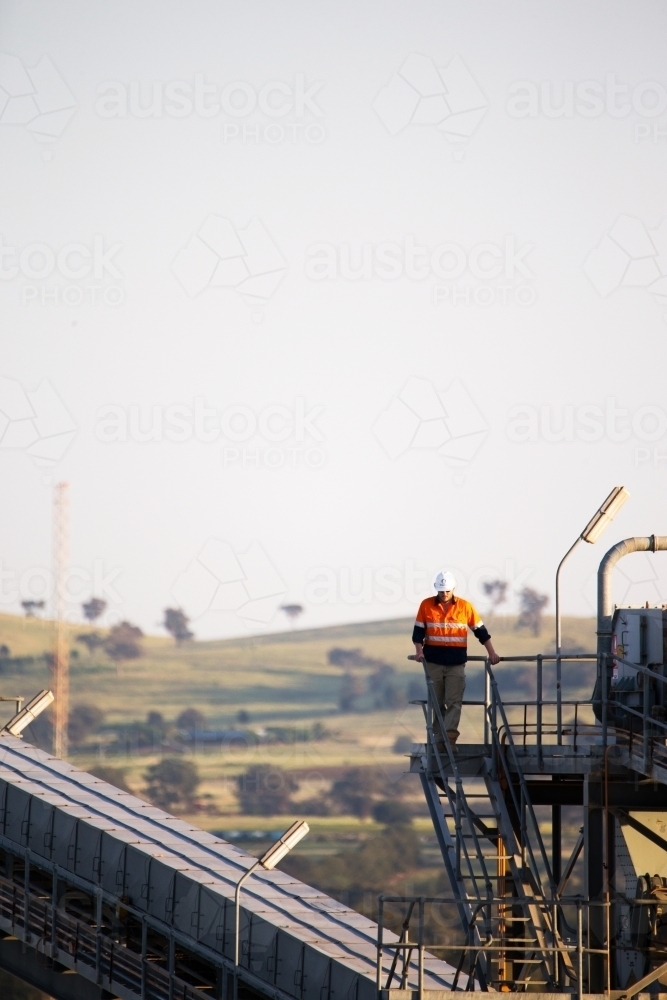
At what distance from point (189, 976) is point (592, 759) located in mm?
12036

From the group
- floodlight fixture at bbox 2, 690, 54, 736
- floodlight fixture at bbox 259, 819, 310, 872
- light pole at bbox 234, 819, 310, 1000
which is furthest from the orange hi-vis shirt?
floodlight fixture at bbox 2, 690, 54, 736

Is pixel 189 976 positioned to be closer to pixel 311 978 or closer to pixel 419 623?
pixel 311 978

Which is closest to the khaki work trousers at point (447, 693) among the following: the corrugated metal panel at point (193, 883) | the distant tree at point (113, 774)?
the corrugated metal panel at point (193, 883)

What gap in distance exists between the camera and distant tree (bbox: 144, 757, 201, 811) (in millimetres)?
192250

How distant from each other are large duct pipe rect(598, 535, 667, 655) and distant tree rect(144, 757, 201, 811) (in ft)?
558

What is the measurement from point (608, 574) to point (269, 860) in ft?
35.0

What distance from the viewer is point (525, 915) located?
20.7 m

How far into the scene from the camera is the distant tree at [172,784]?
192250mm

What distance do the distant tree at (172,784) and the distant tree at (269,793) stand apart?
273 inches

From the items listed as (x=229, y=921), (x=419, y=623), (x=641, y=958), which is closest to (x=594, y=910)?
(x=641, y=958)

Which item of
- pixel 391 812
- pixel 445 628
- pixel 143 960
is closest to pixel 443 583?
pixel 445 628

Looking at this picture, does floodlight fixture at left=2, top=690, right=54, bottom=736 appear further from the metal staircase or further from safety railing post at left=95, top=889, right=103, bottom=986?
the metal staircase

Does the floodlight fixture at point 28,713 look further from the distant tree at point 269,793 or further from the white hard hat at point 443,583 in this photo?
the distant tree at point 269,793

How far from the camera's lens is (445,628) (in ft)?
71.9
